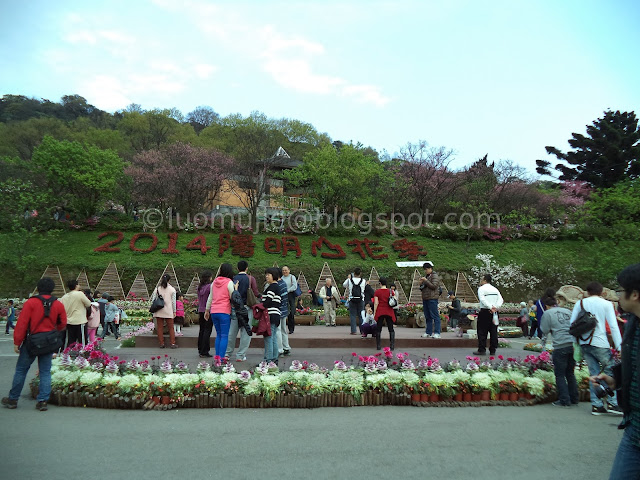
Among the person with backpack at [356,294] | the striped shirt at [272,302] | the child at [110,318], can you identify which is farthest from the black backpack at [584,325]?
the child at [110,318]

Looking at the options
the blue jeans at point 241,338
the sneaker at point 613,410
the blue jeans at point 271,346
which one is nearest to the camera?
the sneaker at point 613,410

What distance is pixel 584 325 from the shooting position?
6070mm

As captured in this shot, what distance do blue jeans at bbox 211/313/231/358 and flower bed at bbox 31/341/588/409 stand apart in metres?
1.07

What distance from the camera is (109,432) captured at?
500 centimetres

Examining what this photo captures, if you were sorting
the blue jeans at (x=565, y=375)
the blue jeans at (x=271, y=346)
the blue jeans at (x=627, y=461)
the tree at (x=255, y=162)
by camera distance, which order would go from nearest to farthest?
the blue jeans at (x=627, y=461)
the blue jeans at (x=565, y=375)
the blue jeans at (x=271, y=346)
the tree at (x=255, y=162)

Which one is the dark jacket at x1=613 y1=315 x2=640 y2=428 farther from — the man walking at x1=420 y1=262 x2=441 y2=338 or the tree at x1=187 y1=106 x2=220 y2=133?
the tree at x1=187 y1=106 x2=220 y2=133

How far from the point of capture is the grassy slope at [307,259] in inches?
977

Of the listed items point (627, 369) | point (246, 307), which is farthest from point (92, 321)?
point (627, 369)

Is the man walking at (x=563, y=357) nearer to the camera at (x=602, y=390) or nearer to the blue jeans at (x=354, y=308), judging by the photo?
the camera at (x=602, y=390)

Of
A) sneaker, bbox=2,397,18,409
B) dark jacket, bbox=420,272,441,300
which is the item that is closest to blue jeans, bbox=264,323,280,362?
sneaker, bbox=2,397,18,409

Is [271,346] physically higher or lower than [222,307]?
lower

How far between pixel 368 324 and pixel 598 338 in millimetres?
5634

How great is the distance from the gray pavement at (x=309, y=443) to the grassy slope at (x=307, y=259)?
792 inches

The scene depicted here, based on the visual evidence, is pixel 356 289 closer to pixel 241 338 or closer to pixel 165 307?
pixel 241 338
